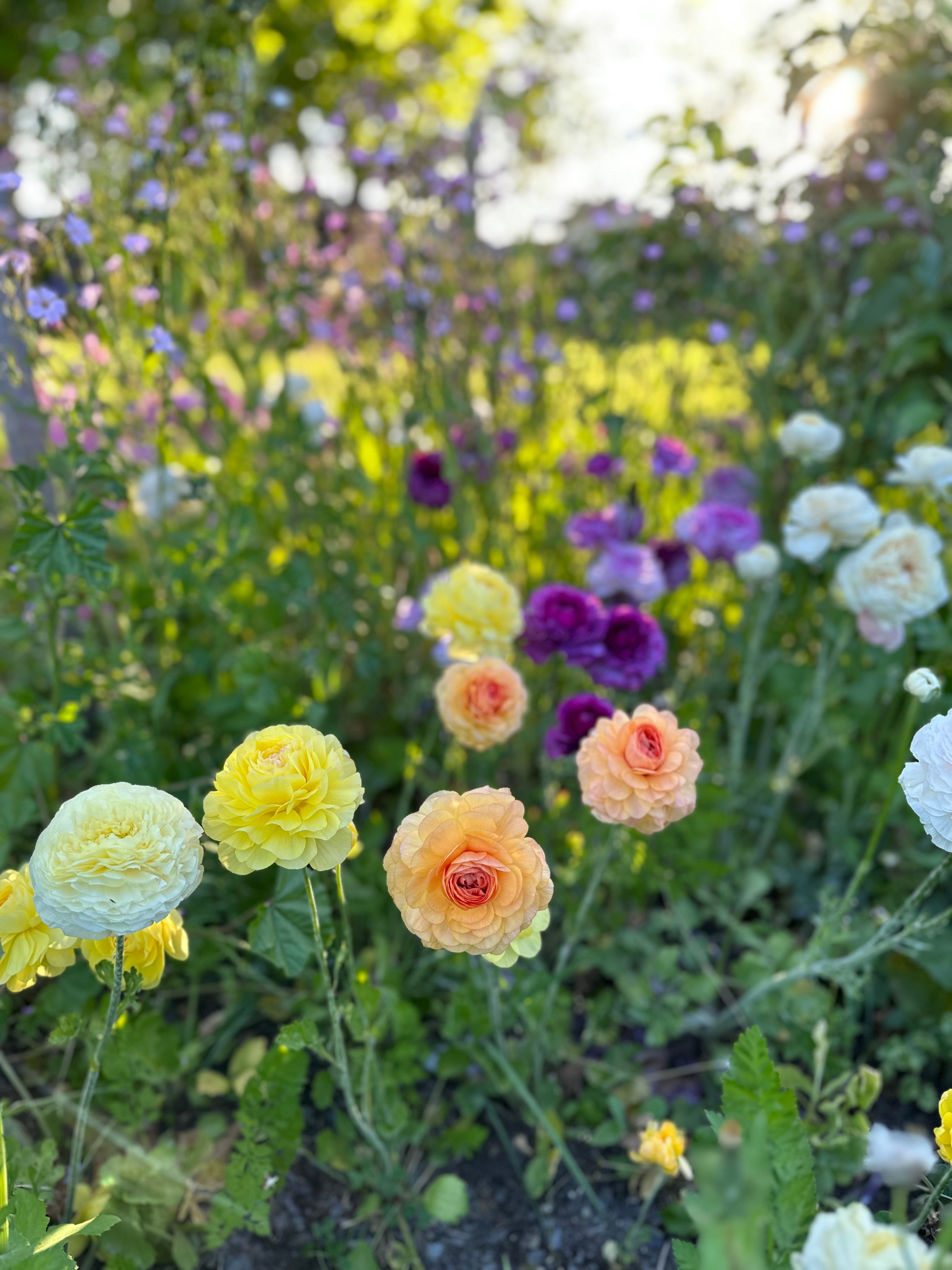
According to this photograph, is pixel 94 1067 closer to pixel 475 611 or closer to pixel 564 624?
pixel 475 611

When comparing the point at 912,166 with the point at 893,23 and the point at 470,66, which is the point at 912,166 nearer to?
the point at 893,23

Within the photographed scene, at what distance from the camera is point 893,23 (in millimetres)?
2047

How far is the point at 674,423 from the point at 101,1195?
2363 millimetres

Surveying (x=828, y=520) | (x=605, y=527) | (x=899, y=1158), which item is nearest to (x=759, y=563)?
(x=828, y=520)

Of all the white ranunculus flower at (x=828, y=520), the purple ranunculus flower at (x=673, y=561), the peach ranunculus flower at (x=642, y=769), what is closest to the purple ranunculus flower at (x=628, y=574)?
the purple ranunculus flower at (x=673, y=561)

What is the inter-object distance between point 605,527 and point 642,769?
3.42 ft

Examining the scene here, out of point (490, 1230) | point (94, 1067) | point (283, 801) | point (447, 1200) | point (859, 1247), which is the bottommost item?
point (490, 1230)

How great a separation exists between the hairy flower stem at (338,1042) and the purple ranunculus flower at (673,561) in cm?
107

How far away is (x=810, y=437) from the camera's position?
1790 millimetres

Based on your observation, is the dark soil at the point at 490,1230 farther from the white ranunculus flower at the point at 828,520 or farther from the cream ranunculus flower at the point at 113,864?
the white ranunculus flower at the point at 828,520

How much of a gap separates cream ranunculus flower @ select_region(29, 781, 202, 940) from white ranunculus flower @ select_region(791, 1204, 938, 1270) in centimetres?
62

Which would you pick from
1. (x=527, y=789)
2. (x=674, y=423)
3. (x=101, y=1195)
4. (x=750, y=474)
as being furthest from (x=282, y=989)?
(x=674, y=423)

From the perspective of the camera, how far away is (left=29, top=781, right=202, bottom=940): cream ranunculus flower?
2.78 ft

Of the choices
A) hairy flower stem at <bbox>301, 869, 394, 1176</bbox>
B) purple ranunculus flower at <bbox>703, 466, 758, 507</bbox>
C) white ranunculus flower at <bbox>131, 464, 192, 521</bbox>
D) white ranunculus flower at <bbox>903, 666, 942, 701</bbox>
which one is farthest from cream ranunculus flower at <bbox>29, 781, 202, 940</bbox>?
purple ranunculus flower at <bbox>703, 466, 758, 507</bbox>
